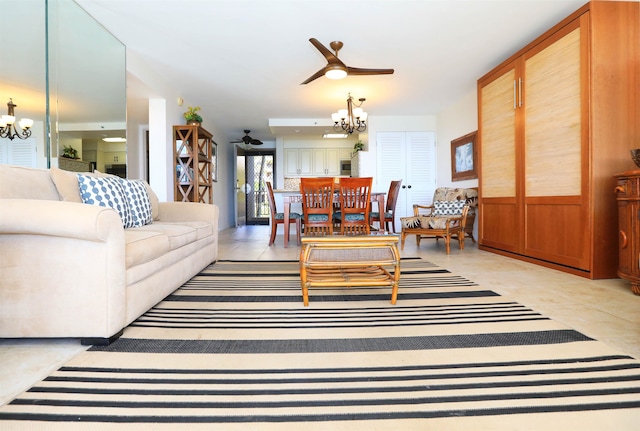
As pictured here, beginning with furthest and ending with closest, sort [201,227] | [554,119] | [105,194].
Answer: [554,119] → [201,227] → [105,194]

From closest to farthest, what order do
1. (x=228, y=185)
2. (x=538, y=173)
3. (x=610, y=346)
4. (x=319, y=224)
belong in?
(x=610, y=346), (x=538, y=173), (x=319, y=224), (x=228, y=185)

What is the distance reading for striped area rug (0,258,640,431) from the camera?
938mm

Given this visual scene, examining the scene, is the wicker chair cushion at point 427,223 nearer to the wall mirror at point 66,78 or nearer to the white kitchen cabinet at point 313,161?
the wall mirror at point 66,78

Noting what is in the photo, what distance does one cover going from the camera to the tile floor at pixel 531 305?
1.26 m

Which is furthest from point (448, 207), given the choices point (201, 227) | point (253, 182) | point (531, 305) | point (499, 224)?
point (253, 182)

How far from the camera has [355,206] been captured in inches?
170

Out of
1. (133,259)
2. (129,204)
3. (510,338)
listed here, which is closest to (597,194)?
(510,338)

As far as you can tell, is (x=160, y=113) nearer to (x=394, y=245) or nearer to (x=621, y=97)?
(x=394, y=245)

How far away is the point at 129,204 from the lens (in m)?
2.45

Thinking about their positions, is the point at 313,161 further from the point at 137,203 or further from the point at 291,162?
the point at 137,203

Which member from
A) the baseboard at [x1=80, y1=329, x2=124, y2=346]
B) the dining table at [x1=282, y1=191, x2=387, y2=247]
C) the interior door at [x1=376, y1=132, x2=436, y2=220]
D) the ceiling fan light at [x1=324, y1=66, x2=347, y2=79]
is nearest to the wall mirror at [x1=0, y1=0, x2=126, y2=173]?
the baseboard at [x1=80, y1=329, x2=124, y2=346]

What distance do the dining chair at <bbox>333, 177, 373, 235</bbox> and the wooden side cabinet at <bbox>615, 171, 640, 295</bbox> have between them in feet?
7.70

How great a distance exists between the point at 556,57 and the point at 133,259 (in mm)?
3796

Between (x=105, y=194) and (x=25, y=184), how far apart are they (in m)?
0.48
